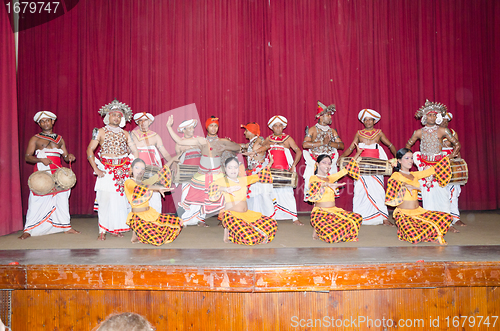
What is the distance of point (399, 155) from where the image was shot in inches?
145

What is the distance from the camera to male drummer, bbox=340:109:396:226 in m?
4.53

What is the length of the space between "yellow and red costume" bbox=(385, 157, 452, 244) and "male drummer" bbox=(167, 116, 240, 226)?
A: 6.44 feet

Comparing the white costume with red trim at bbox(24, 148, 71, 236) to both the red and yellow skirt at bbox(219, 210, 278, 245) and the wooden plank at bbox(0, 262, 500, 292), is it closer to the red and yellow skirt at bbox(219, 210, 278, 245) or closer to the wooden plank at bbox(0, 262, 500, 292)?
the wooden plank at bbox(0, 262, 500, 292)

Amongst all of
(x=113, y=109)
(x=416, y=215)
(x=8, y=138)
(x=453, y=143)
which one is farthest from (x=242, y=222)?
(x=8, y=138)

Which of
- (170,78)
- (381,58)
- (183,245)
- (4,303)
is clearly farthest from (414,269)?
(170,78)

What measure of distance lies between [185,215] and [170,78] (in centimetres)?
223

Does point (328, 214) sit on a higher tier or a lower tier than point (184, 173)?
lower

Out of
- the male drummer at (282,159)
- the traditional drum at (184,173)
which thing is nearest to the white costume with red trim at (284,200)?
the male drummer at (282,159)

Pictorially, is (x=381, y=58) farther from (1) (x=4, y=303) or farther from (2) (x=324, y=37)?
(1) (x=4, y=303)

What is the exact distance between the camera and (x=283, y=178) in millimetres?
4414

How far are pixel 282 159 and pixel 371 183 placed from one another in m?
1.23

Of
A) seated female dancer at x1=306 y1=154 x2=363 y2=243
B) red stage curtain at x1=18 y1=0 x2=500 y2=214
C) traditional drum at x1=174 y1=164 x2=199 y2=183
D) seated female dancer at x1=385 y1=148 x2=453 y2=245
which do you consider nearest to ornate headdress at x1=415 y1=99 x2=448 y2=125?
seated female dancer at x1=385 y1=148 x2=453 y2=245

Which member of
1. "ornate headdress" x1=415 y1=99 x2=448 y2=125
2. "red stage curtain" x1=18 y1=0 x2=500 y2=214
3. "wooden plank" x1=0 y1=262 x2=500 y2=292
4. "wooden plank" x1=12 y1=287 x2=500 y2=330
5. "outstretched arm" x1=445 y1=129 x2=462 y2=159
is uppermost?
"red stage curtain" x1=18 y1=0 x2=500 y2=214

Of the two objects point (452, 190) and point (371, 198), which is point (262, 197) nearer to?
point (371, 198)
